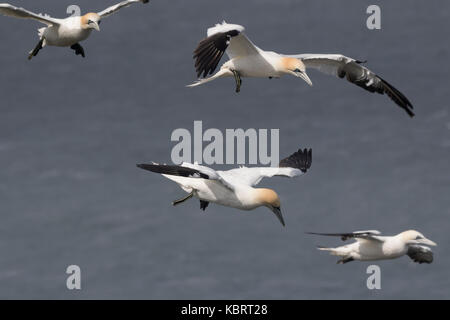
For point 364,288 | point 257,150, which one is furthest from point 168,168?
point 364,288

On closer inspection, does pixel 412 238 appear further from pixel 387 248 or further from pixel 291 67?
pixel 291 67

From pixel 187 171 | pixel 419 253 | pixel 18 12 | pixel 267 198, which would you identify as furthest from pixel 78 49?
pixel 419 253

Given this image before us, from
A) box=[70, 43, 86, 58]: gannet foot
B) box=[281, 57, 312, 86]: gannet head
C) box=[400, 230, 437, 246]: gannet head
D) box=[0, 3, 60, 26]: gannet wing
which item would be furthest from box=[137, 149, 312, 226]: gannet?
box=[70, 43, 86, 58]: gannet foot

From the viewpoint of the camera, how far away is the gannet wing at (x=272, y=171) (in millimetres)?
31981

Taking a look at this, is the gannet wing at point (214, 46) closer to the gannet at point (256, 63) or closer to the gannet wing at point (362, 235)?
the gannet at point (256, 63)

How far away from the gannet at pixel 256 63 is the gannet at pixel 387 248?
2.85 m

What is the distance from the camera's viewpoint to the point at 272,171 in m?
32.9

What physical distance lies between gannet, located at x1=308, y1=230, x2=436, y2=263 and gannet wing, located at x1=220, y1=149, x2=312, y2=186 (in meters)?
2.18

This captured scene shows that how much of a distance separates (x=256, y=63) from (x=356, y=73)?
11.3 feet

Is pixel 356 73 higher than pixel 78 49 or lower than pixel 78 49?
lower

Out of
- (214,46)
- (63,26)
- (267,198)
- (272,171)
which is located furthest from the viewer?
(272,171)

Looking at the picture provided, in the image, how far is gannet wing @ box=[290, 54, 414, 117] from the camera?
33562mm

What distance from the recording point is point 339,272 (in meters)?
91.0

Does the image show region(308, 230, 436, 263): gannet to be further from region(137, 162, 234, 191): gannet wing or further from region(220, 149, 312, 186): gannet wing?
region(137, 162, 234, 191): gannet wing
